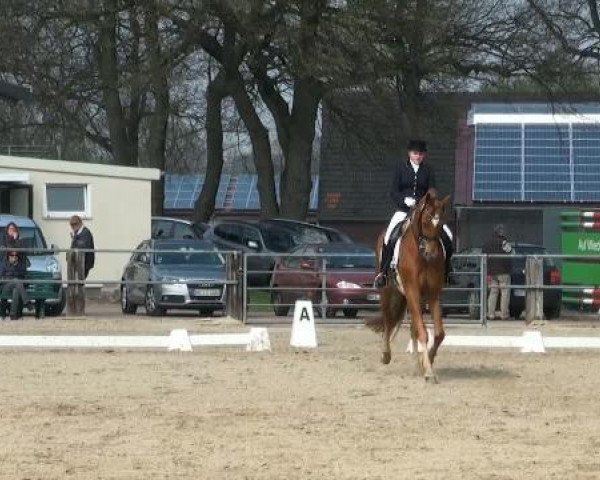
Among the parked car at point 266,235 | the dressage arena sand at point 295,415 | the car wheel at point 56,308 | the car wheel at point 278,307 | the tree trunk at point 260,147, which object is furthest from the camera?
the tree trunk at point 260,147

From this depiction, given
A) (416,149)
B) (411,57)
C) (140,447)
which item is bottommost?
(140,447)

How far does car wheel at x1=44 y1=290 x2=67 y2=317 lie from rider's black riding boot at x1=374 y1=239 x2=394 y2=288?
1147 centimetres

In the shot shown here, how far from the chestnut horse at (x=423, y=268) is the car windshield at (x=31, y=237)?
1354 centimetres

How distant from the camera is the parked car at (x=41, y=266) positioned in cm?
2733

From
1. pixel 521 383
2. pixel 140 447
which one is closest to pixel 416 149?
pixel 521 383

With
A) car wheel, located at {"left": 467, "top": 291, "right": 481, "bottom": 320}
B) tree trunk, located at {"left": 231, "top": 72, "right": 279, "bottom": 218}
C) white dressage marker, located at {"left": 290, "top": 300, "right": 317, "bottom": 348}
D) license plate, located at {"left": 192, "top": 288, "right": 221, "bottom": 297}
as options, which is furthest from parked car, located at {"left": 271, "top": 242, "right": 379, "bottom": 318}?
tree trunk, located at {"left": 231, "top": 72, "right": 279, "bottom": 218}

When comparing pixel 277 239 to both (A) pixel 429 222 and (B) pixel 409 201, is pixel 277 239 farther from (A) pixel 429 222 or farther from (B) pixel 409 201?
(A) pixel 429 222

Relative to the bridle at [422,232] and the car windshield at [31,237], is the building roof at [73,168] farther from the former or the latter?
the bridle at [422,232]

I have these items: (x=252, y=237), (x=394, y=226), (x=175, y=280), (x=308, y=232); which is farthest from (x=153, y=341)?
(x=308, y=232)

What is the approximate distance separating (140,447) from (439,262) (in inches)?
236

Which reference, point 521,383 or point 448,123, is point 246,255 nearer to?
point 521,383

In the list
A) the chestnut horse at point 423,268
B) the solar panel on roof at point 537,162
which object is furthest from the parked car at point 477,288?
the solar panel on roof at point 537,162

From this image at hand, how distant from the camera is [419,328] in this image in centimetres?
1650

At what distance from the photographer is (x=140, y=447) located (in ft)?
37.1
